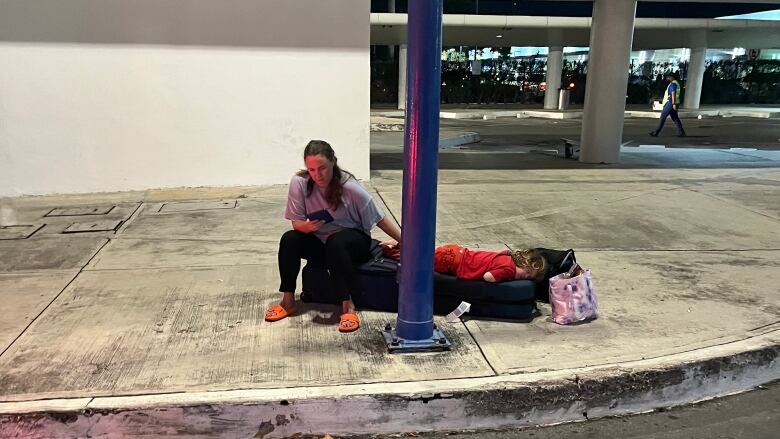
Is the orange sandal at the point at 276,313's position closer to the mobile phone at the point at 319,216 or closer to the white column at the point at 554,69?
the mobile phone at the point at 319,216

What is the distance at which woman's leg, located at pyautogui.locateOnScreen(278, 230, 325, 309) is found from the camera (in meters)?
3.99

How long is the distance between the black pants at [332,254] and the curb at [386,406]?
3.22ft

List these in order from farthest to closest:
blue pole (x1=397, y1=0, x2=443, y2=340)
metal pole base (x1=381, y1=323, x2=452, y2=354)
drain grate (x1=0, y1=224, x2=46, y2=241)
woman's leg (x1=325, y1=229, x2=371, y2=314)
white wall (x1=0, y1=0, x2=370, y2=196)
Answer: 1. white wall (x1=0, y1=0, x2=370, y2=196)
2. drain grate (x1=0, y1=224, x2=46, y2=241)
3. woman's leg (x1=325, y1=229, x2=371, y2=314)
4. metal pole base (x1=381, y1=323, x2=452, y2=354)
5. blue pole (x1=397, y1=0, x2=443, y2=340)

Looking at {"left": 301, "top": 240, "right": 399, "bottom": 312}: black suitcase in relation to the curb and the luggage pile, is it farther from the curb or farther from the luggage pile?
the curb

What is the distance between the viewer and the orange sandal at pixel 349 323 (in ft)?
12.7

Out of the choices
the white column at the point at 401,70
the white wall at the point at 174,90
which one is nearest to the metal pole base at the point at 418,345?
the white wall at the point at 174,90

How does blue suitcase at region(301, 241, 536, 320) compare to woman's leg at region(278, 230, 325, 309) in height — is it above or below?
below

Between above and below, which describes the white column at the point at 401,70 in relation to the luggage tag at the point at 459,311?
above

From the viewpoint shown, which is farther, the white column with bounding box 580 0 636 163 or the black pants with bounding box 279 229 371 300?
the white column with bounding box 580 0 636 163

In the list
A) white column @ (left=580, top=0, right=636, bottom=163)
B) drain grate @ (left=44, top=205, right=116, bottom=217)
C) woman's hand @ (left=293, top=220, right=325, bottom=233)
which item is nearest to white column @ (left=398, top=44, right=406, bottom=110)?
white column @ (left=580, top=0, right=636, bottom=163)

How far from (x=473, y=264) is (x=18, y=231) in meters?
4.97

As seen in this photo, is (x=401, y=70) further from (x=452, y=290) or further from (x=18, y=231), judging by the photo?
(x=452, y=290)

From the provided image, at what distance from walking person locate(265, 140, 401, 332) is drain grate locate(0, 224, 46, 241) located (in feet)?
11.6

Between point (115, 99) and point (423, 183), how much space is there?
6.05 m
